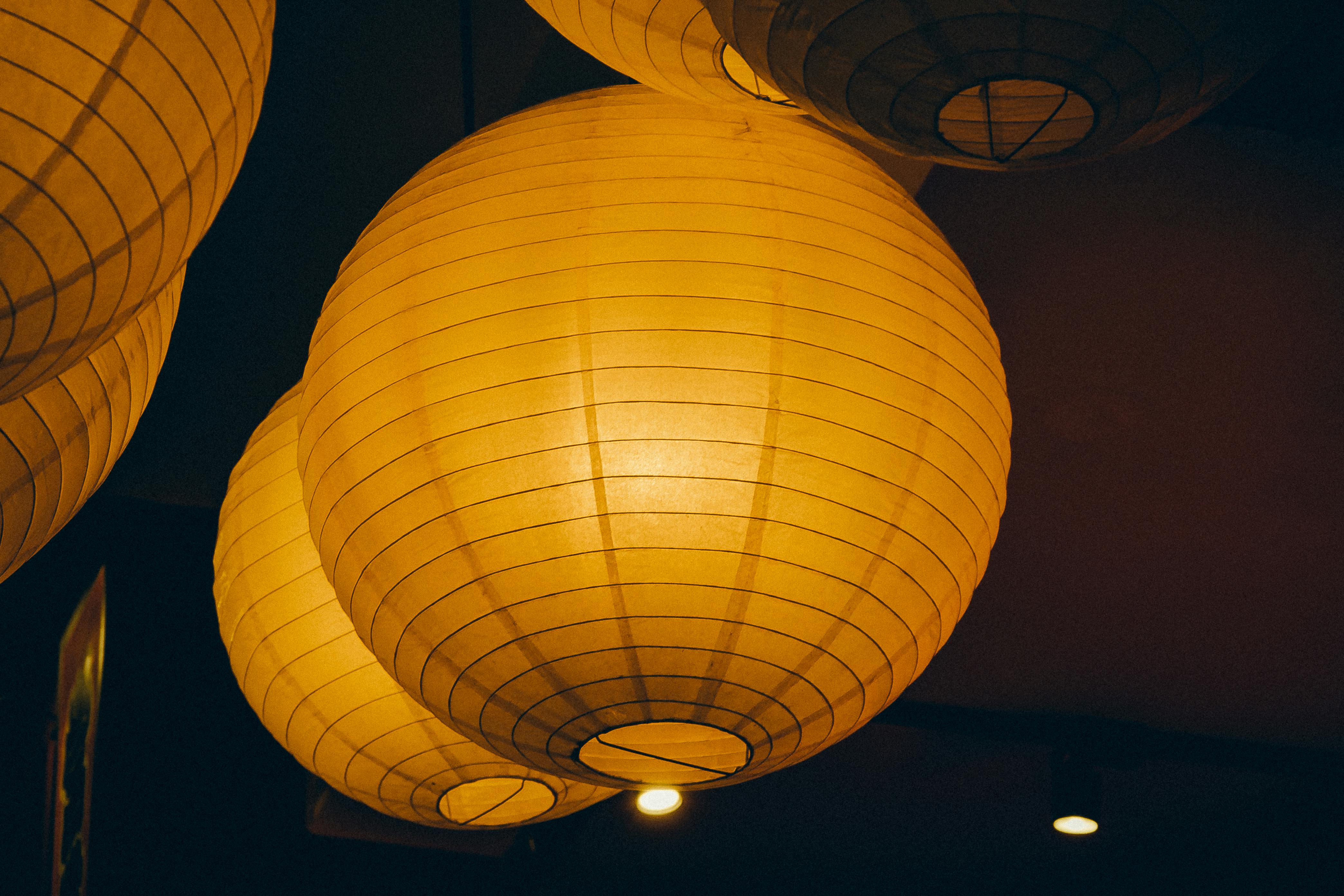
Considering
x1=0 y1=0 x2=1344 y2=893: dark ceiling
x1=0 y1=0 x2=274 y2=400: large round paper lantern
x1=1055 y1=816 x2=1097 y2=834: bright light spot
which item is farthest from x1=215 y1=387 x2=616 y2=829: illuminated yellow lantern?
x1=1055 y1=816 x2=1097 y2=834: bright light spot

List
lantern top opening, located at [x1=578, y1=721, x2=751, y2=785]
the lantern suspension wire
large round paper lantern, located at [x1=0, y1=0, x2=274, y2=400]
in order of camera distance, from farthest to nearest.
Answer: the lantern suspension wire, lantern top opening, located at [x1=578, y1=721, x2=751, y2=785], large round paper lantern, located at [x1=0, y1=0, x2=274, y2=400]

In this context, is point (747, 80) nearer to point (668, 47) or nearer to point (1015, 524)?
point (668, 47)

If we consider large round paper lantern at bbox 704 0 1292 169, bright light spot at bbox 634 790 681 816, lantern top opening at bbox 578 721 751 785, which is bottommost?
lantern top opening at bbox 578 721 751 785

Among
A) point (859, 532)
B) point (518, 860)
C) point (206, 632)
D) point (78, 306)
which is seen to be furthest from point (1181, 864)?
point (78, 306)

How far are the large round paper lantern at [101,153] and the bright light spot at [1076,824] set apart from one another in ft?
9.06

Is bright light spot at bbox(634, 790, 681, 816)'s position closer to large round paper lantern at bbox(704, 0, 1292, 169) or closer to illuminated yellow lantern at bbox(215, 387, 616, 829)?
illuminated yellow lantern at bbox(215, 387, 616, 829)

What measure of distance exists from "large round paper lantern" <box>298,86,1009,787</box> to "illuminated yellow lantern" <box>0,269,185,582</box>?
12cm

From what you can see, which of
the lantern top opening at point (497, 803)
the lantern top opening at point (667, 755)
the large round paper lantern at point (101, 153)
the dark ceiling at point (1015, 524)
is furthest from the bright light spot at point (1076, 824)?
the large round paper lantern at point (101, 153)

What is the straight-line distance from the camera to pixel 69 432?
0.69 metres

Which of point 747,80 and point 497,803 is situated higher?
point 747,80

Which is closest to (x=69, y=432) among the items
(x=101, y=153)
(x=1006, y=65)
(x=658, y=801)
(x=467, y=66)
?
(x=101, y=153)

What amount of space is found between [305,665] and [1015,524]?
1788 mm

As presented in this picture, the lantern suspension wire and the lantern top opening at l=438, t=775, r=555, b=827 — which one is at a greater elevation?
the lantern suspension wire

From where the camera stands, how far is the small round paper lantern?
0.74 m
